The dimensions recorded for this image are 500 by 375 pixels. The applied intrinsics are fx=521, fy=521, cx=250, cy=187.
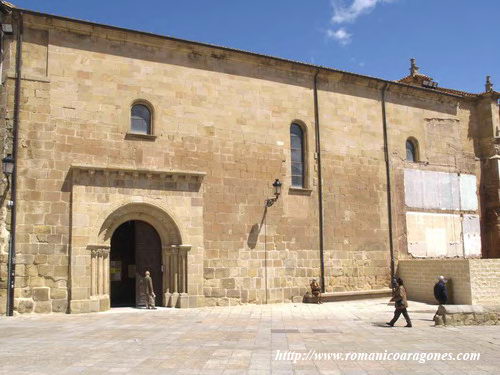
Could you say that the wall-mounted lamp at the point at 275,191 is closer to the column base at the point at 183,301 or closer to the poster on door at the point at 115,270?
the column base at the point at 183,301

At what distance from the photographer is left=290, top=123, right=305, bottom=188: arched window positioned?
18688mm

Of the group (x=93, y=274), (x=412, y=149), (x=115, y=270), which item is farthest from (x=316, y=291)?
(x=412, y=149)

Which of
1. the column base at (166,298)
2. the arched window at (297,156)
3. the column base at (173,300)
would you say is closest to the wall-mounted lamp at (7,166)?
the column base at (166,298)

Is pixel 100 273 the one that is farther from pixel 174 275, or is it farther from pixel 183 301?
pixel 183 301

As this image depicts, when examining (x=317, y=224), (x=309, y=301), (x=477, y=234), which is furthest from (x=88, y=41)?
(x=477, y=234)

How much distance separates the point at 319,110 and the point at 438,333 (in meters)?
10.1

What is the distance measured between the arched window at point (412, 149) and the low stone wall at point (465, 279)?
4684 mm

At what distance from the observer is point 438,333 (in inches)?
446

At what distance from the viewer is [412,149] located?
21750mm

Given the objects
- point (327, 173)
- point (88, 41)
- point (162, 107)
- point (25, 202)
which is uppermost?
point (88, 41)

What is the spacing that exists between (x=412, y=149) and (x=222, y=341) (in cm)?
1460

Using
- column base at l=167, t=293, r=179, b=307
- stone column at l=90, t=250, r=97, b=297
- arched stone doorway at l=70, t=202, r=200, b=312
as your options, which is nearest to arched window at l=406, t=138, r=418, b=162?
arched stone doorway at l=70, t=202, r=200, b=312

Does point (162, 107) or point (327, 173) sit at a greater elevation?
point (162, 107)

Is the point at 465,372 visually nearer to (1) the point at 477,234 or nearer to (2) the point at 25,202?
(2) the point at 25,202
